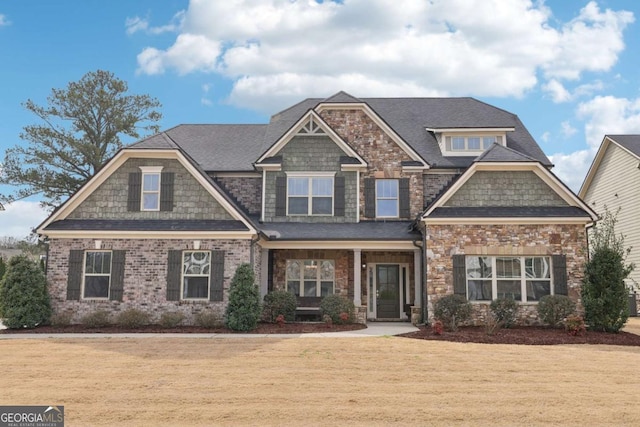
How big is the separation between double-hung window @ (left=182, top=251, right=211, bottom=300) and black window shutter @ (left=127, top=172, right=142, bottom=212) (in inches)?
94.3

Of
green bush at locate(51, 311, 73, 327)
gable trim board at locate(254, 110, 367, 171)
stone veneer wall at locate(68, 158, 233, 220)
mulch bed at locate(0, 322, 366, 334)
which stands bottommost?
mulch bed at locate(0, 322, 366, 334)

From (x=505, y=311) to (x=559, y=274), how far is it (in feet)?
6.94

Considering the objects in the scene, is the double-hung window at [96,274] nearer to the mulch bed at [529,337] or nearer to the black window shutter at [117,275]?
the black window shutter at [117,275]

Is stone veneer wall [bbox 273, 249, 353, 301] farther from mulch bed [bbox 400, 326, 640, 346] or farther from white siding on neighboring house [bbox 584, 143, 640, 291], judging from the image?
white siding on neighboring house [bbox 584, 143, 640, 291]

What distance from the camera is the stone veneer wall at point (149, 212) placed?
1709 cm

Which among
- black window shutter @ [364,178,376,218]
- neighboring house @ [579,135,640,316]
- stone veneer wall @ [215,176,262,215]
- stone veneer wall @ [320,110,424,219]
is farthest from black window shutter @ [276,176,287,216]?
neighboring house @ [579,135,640,316]

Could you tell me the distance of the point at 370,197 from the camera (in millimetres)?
19984

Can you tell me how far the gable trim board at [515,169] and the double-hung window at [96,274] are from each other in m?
10.1

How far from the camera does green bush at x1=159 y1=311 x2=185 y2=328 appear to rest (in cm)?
1595

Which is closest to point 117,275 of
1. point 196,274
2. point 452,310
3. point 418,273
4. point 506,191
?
point 196,274

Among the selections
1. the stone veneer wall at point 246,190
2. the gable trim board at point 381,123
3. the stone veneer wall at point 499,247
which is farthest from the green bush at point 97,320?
the gable trim board at point 381,123

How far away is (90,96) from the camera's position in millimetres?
31844

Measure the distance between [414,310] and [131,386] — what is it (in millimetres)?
11181

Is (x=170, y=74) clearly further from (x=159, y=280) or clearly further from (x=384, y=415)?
(x=384, y=415)
